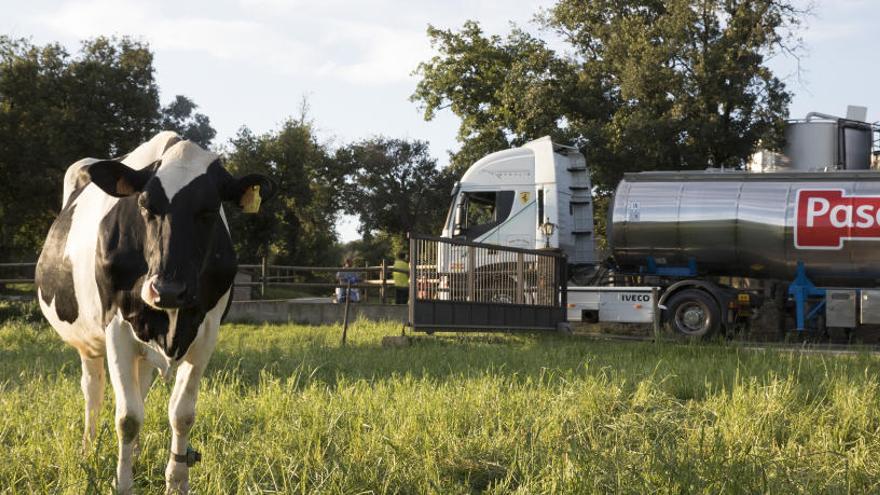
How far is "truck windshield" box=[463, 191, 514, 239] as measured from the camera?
18.0 m

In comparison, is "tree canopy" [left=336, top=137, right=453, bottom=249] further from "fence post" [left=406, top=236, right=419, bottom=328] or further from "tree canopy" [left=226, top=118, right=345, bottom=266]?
"fence post" [left=406, top=236, right=419, bottom=328]

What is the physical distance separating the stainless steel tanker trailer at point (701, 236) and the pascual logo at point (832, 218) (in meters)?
0.02

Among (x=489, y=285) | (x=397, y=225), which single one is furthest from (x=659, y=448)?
(x=397, y=225)

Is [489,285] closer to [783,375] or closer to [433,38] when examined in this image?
[783,375]

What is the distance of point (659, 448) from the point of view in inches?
179

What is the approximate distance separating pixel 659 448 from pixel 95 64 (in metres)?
33.9

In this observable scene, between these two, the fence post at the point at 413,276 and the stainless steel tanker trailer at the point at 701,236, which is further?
the stainless steel tanker trailer at the point at 701,236

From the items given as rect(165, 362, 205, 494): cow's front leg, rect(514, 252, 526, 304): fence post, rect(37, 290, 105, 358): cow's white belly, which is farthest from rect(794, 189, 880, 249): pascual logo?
rect(165, 362, 205, 494): cow's front leg

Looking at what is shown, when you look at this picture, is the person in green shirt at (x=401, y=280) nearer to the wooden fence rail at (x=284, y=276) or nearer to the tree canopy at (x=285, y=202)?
the wooden fence rail at (x=284, y=276)

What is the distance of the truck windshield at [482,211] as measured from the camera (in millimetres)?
18031

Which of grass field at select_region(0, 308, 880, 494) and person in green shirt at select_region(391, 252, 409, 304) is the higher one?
person in green shirt at select_region(391, 252, 409, 304)

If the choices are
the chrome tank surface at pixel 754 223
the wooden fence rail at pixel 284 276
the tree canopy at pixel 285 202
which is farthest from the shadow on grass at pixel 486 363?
the tree canopy at pixel 285 202

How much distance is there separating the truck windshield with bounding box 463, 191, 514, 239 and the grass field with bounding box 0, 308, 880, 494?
1000 cm

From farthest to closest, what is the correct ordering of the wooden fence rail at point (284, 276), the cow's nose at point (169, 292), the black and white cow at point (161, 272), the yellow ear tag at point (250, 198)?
the wooden fence rail at point (284, 276) < the yellow ear tag at point (250, 198) < the black and white cow at point (161, 272) < the cow's nose at point (169, 292)
